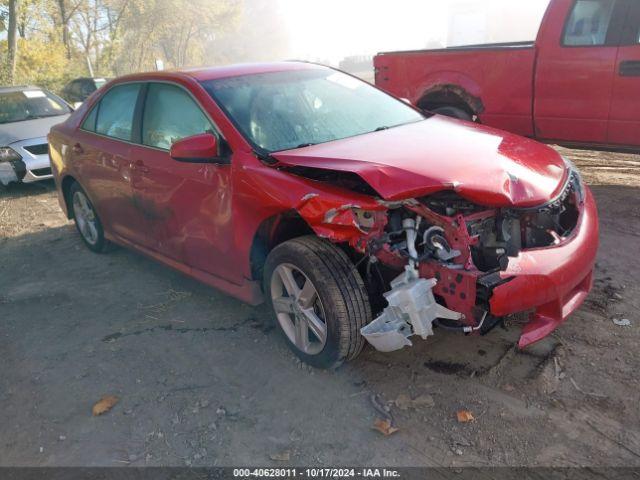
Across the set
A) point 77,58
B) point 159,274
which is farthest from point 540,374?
point 77,58

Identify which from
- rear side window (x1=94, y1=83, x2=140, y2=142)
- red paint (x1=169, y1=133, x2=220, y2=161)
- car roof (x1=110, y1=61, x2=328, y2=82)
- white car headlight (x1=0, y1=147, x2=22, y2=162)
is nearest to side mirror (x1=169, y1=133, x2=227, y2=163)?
red paint (x1=169, y1=133, x2=220, y2=161)

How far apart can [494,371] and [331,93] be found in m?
2.28

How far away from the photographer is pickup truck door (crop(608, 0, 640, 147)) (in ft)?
18.8

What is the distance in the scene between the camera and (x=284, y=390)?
10.3 feet

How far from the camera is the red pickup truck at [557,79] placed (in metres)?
5.85

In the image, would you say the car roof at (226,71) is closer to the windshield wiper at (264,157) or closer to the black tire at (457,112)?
the windshield wiper at (264,157)

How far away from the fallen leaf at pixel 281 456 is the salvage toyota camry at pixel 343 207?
2.04ft

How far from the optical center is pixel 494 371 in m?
3.12

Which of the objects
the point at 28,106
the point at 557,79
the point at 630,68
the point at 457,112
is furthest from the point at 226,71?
the point at 28,106

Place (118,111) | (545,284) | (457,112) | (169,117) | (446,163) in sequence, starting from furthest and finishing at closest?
(457,112), (118,111), (169,117), (446,163), (545,284)

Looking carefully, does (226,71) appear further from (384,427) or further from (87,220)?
(384,427)

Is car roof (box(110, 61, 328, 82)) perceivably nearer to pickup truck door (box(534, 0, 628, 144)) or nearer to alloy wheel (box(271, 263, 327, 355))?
alloy wheel (box(271, 263, 327, 355))

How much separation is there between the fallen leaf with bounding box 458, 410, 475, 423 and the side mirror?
204cm

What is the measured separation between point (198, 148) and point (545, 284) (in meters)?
2.11
